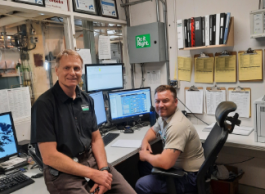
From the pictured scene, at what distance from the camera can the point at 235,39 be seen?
2494mm

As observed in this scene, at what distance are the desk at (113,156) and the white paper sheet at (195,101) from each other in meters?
0.65

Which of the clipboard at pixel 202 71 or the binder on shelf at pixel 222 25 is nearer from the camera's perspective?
the binder on shelf at pixel 222 25

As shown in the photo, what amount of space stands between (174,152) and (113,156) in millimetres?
518

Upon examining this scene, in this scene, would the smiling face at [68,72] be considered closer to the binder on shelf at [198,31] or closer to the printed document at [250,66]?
the binder on shelf at [198,31]

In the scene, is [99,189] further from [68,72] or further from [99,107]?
[99,107]

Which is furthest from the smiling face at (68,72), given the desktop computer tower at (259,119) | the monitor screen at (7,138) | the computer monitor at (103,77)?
the desktop computer tower at (259,119)

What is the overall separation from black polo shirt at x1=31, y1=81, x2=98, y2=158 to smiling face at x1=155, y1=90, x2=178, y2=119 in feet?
1.92

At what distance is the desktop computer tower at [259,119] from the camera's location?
2.03 metres

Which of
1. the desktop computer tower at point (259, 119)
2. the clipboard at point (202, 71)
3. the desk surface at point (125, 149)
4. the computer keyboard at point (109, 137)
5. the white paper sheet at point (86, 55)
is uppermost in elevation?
the white paper sheet at point (86, 55)

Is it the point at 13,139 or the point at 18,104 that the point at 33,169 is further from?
the point at 18,104

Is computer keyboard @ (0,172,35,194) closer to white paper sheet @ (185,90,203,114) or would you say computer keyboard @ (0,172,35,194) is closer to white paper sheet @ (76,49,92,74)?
white paper sheet @ (76,49,92,74)

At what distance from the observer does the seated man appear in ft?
5.56

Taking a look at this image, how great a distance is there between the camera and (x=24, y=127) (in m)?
2.22

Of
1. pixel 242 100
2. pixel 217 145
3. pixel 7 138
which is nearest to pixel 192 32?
pixel 242 100
